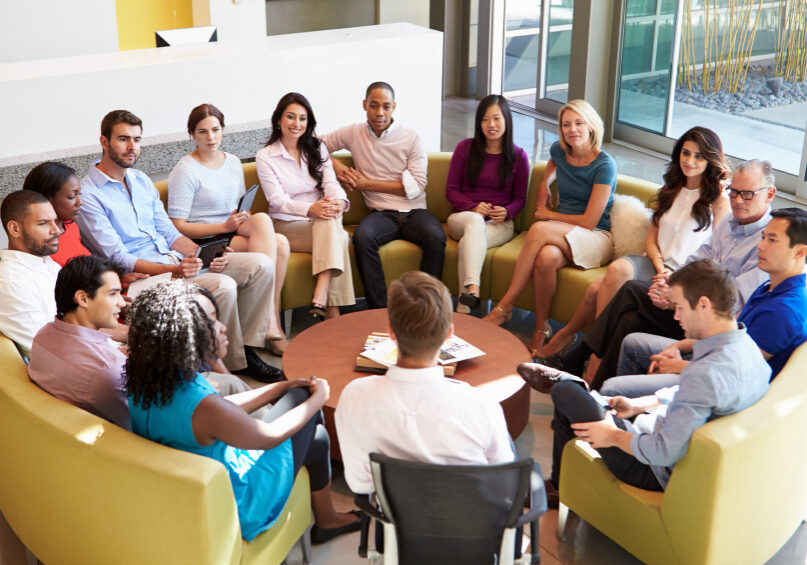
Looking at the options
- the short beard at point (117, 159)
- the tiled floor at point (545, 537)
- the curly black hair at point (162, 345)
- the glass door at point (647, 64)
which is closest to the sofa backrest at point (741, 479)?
the tiled floor at point (545, 537)

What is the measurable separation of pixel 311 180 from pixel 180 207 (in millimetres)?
740

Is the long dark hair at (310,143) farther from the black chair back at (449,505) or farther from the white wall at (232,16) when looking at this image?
the white wall at (232,16)

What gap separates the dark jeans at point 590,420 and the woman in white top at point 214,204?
187 cm

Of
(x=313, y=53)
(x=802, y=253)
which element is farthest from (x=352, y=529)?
(x=313, y=53)

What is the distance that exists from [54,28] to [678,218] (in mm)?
6604

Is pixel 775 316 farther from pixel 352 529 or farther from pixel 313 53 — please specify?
pixel 313 53

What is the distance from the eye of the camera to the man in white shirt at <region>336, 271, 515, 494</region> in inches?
83.8

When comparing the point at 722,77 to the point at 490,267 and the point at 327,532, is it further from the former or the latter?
the point at 327,532

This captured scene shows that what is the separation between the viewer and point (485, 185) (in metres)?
4.71

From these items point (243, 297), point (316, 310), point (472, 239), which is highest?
point (472, 239)

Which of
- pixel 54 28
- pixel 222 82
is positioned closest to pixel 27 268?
pixel 222 82

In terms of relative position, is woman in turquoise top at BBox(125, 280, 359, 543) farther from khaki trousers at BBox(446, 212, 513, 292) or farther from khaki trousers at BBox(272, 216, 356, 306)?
khaki trousers at BBox(446, 212, 513, 292)

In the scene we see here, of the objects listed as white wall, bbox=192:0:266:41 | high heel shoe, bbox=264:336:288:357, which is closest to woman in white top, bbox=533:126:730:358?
high heel shoe, bbox=264:336:288:357

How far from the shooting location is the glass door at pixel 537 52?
856 centimetres
